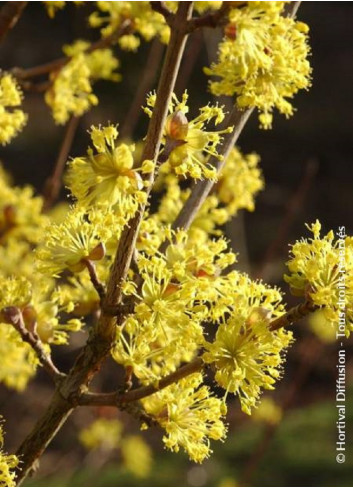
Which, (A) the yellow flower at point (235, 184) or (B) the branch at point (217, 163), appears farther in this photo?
(A) the yellow flower at point (235, 184)

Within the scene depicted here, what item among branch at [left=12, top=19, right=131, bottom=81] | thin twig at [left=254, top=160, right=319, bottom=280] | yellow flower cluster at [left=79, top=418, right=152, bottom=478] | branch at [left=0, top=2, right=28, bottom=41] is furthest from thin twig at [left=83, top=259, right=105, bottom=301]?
yellow flower cluster at [left=79, top=418, right=152, bottom=478]

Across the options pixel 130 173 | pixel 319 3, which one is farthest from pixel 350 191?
pixel 130 173

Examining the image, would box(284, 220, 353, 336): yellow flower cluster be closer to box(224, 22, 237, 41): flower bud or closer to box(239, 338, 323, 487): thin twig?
box(224, 22, 237, 41): flower bud

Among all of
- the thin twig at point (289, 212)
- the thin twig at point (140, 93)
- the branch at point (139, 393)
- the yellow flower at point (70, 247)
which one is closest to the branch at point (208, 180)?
the yellow flower at point (70, 247)

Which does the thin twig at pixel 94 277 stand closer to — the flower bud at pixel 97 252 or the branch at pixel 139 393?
the flower bud at pixel 97 252

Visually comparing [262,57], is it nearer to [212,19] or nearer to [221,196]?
[212,19]

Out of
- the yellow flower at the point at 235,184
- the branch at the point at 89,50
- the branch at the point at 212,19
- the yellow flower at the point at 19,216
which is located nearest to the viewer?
the branch at the point at 212,19
